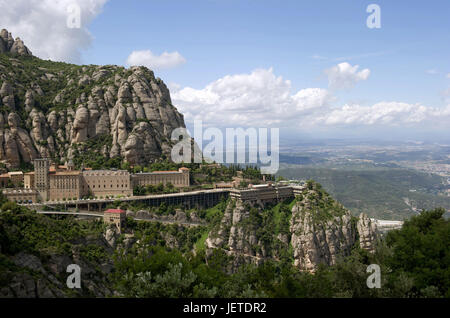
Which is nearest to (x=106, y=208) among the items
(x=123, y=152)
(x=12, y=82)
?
(x=123, y=152)

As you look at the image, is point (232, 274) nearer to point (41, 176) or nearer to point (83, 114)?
point (41, 176)

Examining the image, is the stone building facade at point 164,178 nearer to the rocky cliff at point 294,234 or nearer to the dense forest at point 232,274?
the rocky cliff at point 294,234

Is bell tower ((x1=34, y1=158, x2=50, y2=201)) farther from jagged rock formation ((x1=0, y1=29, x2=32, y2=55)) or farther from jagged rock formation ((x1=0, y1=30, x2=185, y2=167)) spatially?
jagged rock formation ((x1=0, y1=29, x2=32, y2=55))

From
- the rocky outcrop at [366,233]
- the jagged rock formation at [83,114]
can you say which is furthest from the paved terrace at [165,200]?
the rocky outcrop at [366,233]

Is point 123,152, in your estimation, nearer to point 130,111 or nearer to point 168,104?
point 130,111

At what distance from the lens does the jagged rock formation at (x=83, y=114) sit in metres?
99.1

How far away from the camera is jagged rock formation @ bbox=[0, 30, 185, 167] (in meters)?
99.1

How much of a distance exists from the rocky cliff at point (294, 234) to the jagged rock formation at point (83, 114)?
113 feet

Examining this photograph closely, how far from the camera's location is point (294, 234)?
7931 cm

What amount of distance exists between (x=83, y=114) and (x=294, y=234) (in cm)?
6223

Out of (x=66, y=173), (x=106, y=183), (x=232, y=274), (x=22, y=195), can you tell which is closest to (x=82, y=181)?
(x=66, y=173)

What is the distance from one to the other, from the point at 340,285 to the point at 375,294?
3.51 meters

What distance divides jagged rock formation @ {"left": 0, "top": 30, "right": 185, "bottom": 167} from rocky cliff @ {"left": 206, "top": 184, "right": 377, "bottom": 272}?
113ft
